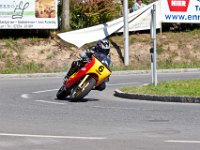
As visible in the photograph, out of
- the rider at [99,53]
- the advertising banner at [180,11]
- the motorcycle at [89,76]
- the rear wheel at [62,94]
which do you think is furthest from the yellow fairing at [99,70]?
the advertising banner at [180,11]

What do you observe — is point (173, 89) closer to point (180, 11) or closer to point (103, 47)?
point (103, 47)

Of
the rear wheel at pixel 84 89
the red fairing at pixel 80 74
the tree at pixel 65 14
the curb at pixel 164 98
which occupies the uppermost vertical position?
the tree at pixel 65 14

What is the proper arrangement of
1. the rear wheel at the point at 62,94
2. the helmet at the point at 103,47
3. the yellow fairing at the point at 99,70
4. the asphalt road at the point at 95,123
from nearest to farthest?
the asphalt road at the point at 95,123, the yellow fairing at the point at 99,70, the helmet at the point at 103,47, the rear wheel at the point at 62,94

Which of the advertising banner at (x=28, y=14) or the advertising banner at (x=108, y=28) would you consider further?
the advertising banner at (x=108, y=28)

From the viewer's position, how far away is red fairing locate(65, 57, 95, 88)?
60.5 ft

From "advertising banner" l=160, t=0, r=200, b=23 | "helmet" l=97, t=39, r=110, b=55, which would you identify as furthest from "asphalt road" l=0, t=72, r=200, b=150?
"advertising banner" l=160, t=0, r=200, b=23

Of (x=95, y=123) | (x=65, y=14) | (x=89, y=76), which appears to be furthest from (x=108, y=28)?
(x=95, y=123)

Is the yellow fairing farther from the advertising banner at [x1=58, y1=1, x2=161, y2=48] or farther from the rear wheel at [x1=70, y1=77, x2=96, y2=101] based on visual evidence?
the advertising banner at [x1=58, y1=1, x2=161, y2=48]

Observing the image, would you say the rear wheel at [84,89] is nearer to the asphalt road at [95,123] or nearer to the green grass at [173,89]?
the asphalt road at [95,123]

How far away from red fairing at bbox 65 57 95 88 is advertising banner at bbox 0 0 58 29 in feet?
48.7

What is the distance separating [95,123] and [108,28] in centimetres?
2204

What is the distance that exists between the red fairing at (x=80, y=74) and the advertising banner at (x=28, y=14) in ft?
48.7

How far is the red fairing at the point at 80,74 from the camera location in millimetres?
18453

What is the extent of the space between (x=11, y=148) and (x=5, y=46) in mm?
22963
